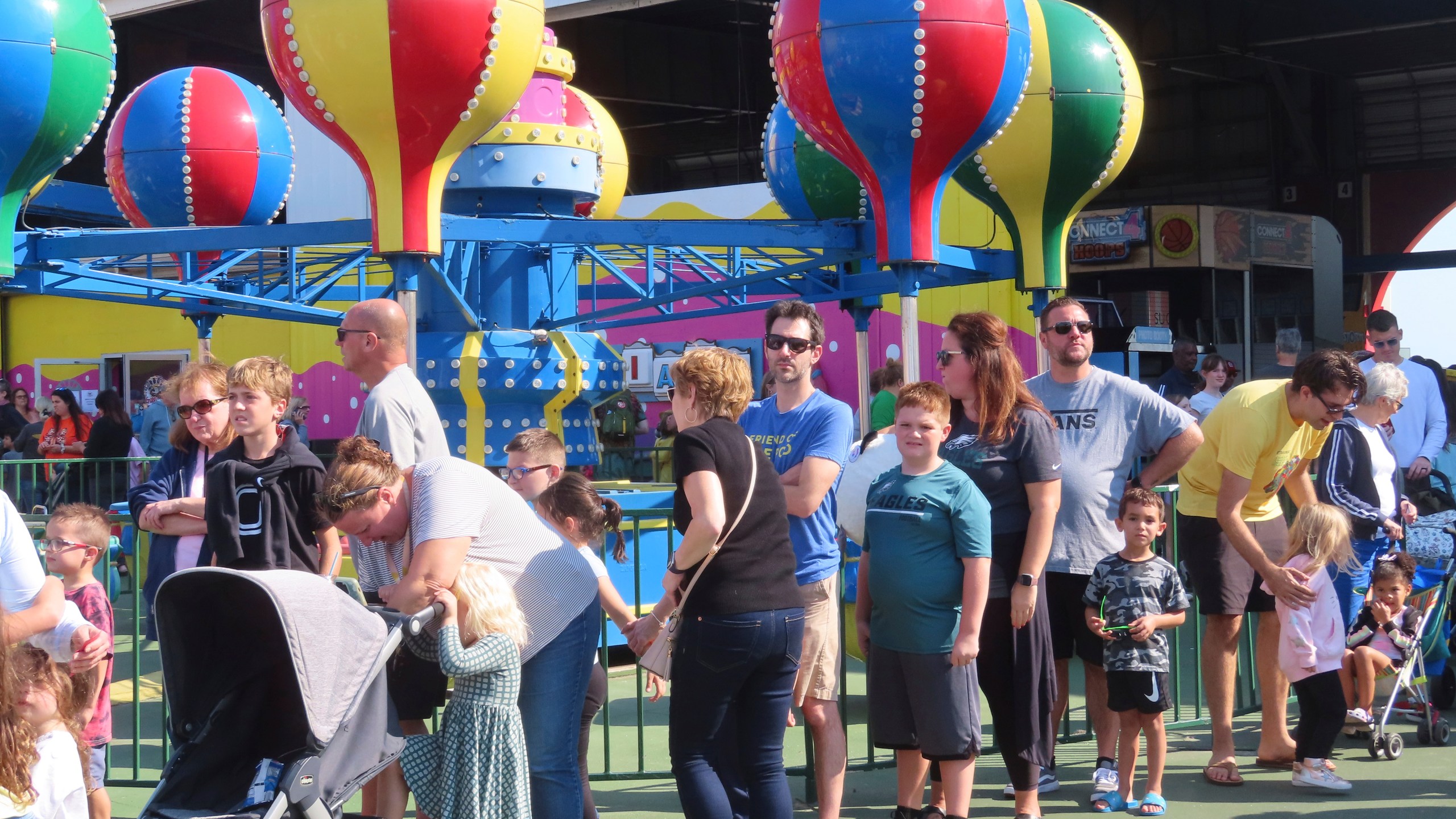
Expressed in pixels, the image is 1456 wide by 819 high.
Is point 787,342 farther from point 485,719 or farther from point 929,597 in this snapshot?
point 485,719

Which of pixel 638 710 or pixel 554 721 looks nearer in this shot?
pixel 554 721

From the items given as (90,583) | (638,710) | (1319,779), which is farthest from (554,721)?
(1319,779)

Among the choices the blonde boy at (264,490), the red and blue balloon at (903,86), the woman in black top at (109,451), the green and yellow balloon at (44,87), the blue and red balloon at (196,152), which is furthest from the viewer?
the woman in black top at (109,451)

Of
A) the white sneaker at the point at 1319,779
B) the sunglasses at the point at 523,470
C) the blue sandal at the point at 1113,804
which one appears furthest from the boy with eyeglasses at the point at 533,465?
the white sneaker at the point at 1319,779

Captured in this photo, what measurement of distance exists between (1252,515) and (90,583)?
403 cm

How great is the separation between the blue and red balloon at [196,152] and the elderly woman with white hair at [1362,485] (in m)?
7.23

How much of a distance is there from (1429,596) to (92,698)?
17.0ft

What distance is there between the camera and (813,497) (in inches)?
162

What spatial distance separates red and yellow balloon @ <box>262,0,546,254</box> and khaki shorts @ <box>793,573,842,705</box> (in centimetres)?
287

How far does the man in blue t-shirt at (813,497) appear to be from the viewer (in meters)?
4.16

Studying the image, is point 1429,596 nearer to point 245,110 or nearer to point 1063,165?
point 1063,165

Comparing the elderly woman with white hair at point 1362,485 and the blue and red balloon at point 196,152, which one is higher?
the blue and red balloon at point 196,152

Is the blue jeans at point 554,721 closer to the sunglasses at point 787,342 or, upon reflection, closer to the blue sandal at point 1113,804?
the sunglasses at point 787,342

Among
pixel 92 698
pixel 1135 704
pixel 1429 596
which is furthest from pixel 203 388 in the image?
pixel 1429 596
